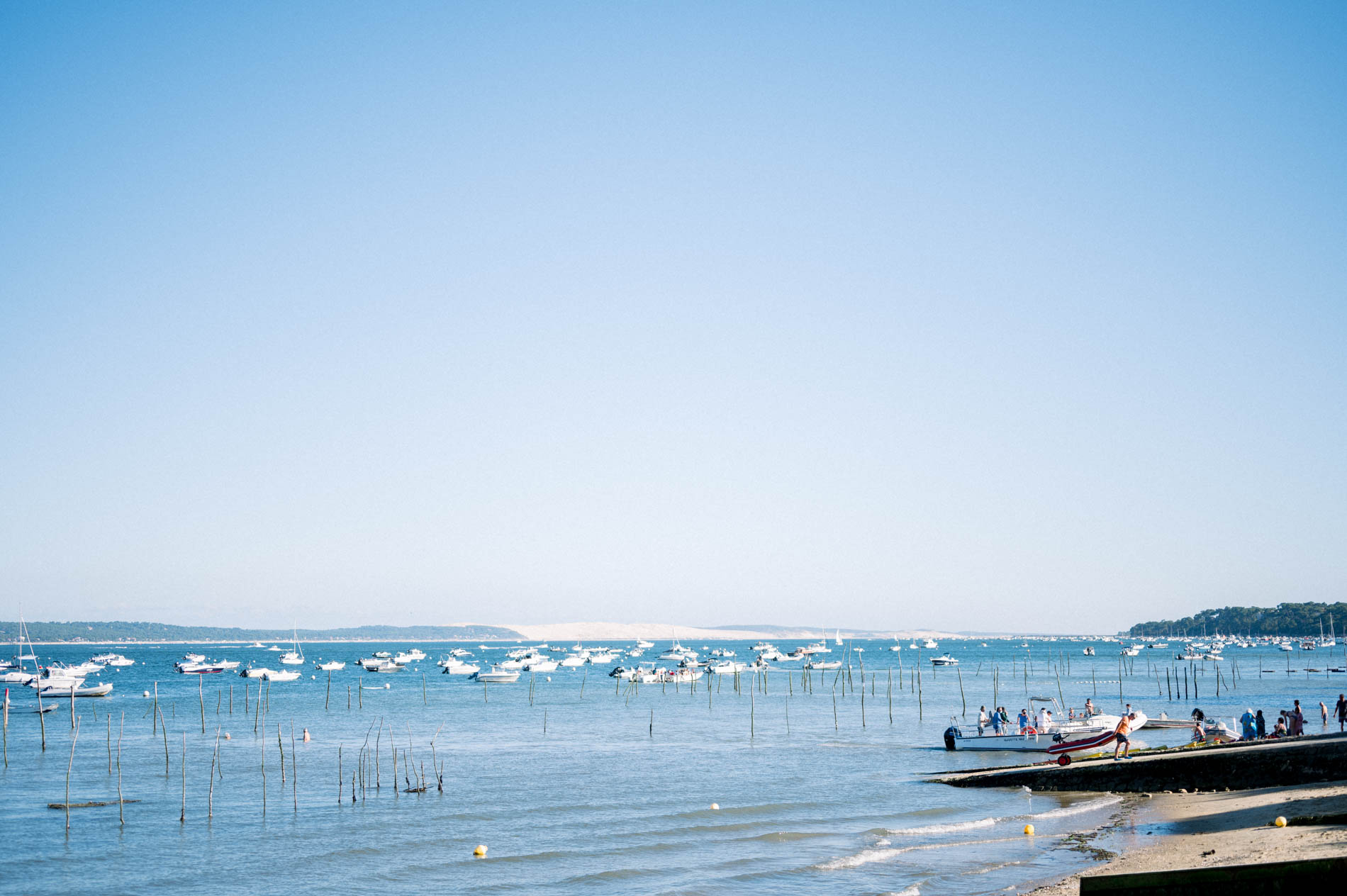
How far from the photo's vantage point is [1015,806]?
35.2 m

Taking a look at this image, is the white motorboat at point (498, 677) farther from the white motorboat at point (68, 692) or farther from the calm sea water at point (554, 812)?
the calm sea water at point (554, 812)

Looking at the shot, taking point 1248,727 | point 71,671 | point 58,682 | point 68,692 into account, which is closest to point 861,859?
point 1248,727

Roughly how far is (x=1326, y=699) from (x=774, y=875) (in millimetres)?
68885

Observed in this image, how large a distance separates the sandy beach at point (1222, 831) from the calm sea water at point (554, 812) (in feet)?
5.10

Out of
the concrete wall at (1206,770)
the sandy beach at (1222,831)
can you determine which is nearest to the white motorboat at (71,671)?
the concrete wall at (1206,770)

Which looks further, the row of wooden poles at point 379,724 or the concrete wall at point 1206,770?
the row of wooden poles at point 379,724

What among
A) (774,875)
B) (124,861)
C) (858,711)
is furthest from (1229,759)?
(858,711)

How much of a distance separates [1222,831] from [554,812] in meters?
20.9

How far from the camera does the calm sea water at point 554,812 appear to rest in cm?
2761

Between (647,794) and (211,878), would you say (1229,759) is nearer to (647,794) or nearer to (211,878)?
(647,794)

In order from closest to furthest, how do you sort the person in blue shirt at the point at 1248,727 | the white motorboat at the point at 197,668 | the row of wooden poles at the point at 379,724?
the row of wooden poles at the point at 379,724 < the person in blue shirt at the point at 1248,727 < the white motorboat at the point at 197,668

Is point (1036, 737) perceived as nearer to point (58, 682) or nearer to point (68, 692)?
point (68, 692)

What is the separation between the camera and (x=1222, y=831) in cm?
2727

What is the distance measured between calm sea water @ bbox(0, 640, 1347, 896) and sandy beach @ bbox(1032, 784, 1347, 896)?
1.55m
